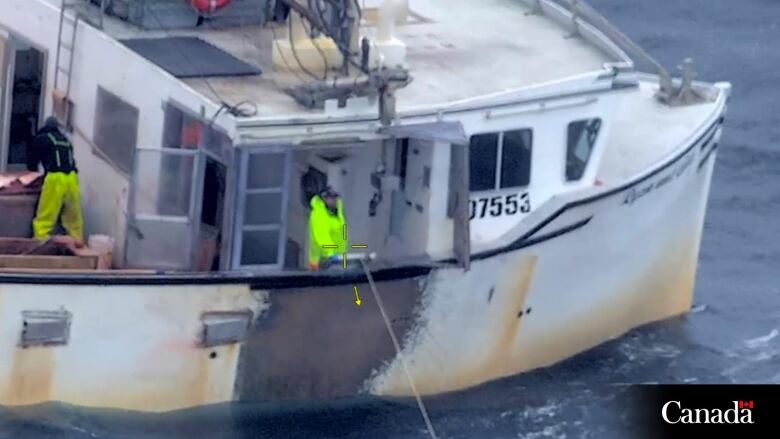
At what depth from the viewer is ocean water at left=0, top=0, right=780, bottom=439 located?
17875 millimetres

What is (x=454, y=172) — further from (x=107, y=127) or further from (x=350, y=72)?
(x=107, y=127)

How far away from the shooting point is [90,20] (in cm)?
1925

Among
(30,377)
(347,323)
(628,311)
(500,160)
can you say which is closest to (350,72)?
(500,160)

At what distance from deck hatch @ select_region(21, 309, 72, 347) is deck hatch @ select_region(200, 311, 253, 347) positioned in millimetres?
1108

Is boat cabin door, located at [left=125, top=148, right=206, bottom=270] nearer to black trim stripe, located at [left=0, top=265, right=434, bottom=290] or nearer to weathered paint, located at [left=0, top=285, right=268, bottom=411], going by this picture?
black trim stripe, located at [left=0, top=265, right=434, bottom=290]

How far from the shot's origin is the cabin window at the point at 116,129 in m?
18.6

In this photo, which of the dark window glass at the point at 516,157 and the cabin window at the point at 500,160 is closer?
the cabin window at the point at 500,160

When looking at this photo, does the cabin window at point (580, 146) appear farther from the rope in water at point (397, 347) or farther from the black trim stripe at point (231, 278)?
the rope in water at point (397, 347)

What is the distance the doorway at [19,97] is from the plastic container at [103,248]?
86.6 inches

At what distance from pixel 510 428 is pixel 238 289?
9.34ft

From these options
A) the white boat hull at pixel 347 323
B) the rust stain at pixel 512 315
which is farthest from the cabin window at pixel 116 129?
the rust stain at pixel 512 315

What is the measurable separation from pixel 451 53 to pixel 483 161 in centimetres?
166

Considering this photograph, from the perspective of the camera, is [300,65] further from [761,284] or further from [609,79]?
[761,284]

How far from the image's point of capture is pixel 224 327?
57.5 ft
